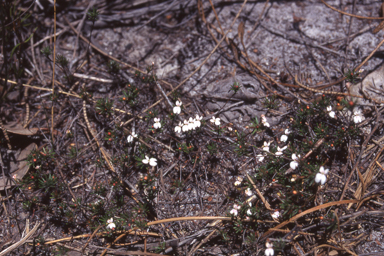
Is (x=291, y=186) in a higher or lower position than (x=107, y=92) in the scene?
lower

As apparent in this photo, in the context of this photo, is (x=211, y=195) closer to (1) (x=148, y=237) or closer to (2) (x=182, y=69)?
(1) (x=148, y=237)

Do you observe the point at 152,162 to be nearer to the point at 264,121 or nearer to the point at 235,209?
the point at 235,209

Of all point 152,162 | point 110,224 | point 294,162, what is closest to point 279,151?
point 294,162

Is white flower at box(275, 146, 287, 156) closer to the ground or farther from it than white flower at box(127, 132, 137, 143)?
farther from it

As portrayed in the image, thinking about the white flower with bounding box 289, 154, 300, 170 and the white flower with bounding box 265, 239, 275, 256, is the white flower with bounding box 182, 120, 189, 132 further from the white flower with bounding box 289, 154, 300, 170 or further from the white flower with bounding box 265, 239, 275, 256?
the white flower with bounding box 265, 239, 275, 256

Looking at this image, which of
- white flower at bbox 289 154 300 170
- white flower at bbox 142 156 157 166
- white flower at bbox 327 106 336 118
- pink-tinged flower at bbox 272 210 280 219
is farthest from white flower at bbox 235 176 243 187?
white flower at bbox 327 106 336 118

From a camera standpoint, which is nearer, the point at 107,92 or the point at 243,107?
the point at 243,107

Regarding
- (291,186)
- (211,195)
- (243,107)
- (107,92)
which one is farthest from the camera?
(107,92)

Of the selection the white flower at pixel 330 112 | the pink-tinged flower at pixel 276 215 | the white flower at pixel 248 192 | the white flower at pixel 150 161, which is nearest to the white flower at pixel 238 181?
the white flower at pixel 248 192

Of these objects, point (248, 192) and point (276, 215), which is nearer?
point (276, 215)

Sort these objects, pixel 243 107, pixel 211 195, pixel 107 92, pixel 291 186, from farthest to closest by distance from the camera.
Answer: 1. pixel 107 92
2. pixel 243 107
3. pixel 211 195
4. pixel 291 186

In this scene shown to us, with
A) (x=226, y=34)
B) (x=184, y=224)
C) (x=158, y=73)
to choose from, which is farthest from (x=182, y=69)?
(x=184, y=224)
